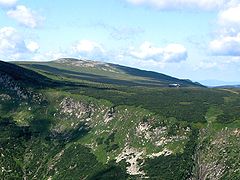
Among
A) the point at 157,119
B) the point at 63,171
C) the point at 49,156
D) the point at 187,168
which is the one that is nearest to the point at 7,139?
the point at 49,156

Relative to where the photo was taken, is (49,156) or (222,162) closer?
(222,162)

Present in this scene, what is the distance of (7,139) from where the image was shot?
7864 inches

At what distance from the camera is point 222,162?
154875 mm

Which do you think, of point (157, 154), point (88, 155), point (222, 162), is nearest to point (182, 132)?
point (157, 154)

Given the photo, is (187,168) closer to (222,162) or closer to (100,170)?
(222,162)

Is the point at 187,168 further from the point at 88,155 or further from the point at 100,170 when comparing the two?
the point at 88,155

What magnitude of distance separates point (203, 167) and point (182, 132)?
25.5 metres

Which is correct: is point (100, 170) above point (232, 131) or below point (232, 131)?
below

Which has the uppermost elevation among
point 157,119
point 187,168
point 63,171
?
point 157,119

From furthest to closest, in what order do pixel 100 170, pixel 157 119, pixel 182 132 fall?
pixel 157 119 → pixel 182 132 → pixel 100 170

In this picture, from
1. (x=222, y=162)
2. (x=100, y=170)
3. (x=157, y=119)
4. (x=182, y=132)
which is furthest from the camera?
(x=157, y=119)

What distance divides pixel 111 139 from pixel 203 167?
162 ft

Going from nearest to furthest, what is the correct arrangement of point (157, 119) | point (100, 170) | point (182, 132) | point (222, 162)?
1. point (222, 162)
2. point (100, 170)
3. point (182, 132)
4. point (157, 119)

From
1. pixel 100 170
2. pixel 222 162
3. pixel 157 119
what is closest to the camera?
pixel 222 162
